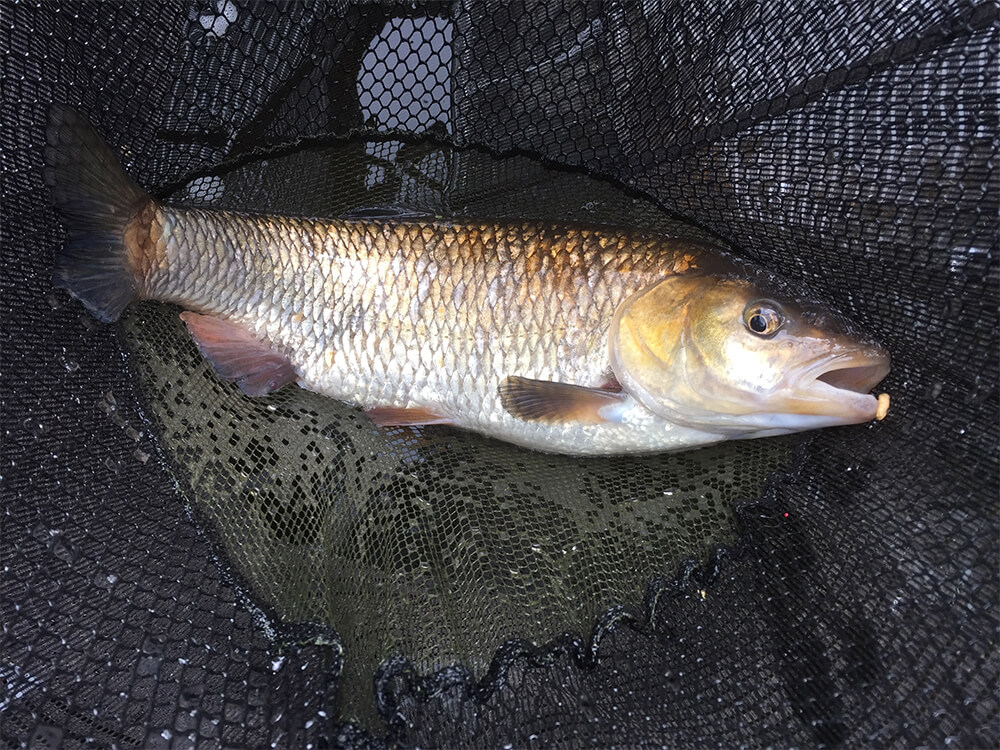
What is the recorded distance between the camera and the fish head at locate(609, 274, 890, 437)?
4.47 feet

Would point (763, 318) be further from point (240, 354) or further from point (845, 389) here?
point (240, 354)

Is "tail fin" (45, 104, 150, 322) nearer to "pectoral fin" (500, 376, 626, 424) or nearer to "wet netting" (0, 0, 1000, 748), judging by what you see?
"wet netting" (0, 0, 1000, 748)

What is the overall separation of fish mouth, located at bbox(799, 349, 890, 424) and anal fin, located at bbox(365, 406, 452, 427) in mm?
777

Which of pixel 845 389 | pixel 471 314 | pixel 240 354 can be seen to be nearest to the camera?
pixel 845 389

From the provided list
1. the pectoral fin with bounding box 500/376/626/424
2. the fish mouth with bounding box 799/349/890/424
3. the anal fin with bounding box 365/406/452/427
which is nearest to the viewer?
the fish mouth with bounding box 799/349/890/424

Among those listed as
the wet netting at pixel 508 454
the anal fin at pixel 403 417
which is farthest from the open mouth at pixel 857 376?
the anal fin at pixel 403 417

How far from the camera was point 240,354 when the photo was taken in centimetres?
163

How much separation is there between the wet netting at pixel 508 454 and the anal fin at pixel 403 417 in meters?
0.13

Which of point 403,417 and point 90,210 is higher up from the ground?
point 90,210

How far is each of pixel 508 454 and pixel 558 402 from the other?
29cm

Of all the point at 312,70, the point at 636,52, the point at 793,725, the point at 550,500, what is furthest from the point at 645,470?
the point at 312,70

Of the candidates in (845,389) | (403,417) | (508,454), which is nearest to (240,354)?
(403,417)

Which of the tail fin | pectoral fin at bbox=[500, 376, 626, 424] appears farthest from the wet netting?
pectoral fin at bbox=[500, 376, 626, 424]

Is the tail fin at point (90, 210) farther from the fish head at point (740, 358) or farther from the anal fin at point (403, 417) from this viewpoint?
the fish head at point (740, 358)
